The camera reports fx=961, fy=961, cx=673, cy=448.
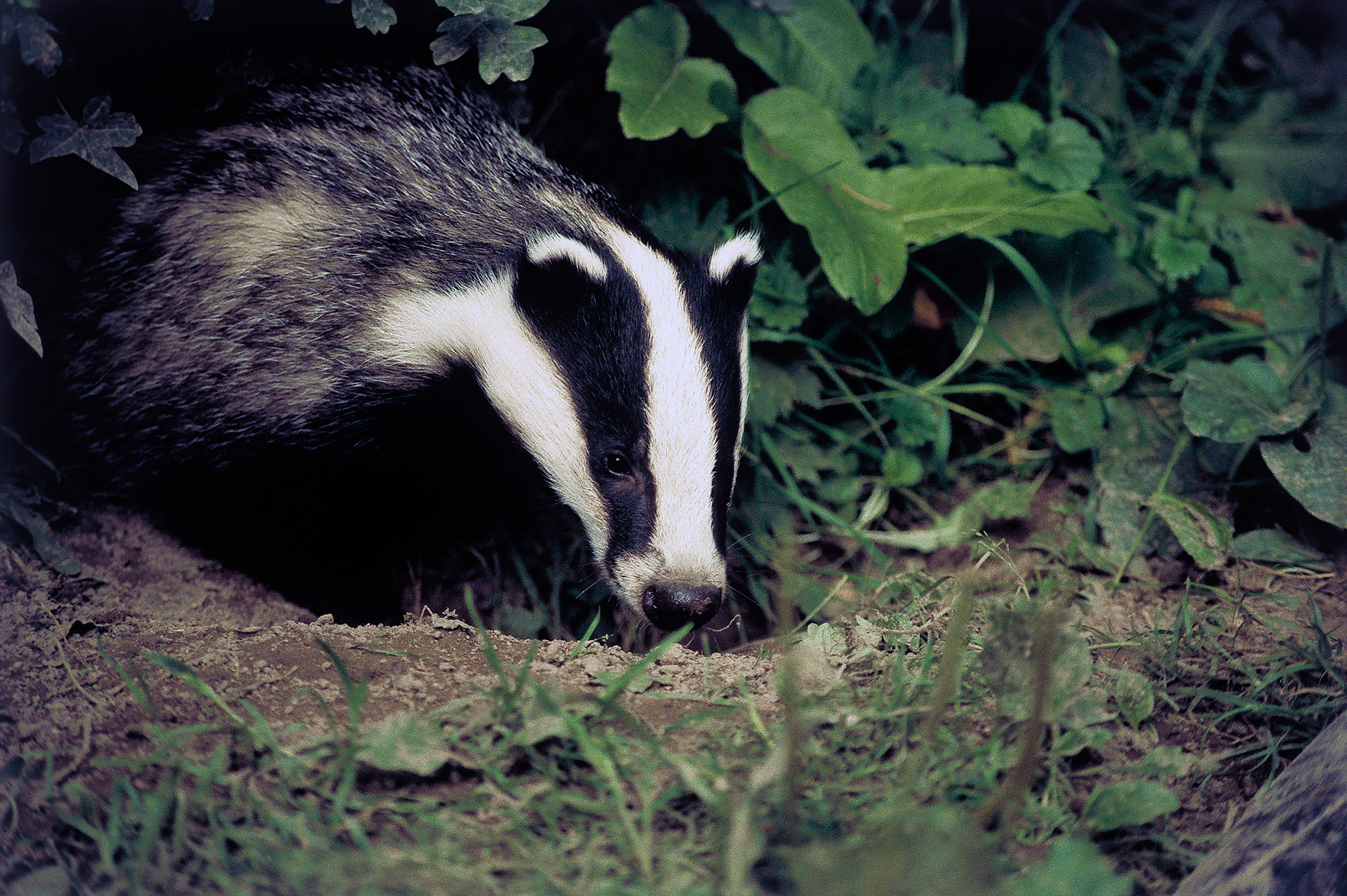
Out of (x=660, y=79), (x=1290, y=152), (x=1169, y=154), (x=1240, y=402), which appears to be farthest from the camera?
(x=1290, y=152)

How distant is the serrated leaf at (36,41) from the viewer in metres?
2.24

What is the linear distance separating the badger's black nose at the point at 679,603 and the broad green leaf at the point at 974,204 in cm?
147

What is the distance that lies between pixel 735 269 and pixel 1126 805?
157 cm

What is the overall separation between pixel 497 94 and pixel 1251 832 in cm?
Result: 280

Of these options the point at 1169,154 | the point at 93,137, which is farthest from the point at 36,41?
the point at 1169,154

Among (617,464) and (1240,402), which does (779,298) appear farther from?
(1240,402)

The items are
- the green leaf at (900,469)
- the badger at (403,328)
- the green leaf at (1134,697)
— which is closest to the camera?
the green leaf at (1134,697)

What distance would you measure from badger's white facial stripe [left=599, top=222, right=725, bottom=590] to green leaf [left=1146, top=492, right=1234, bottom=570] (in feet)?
4.37

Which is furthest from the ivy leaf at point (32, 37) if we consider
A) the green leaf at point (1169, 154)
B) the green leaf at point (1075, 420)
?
the green leaf at point (1169, 154)

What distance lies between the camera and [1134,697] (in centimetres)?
199

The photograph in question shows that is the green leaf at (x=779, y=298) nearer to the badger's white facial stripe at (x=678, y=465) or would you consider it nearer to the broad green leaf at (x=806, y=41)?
the broad green leaf at (x=806, y=41)

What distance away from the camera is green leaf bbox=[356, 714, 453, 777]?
1630mm

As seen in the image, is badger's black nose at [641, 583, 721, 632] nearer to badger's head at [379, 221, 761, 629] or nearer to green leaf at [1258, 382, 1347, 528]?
badger's head at [379, 221, 761, 629]

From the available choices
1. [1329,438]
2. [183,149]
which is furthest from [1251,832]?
[183,149]
